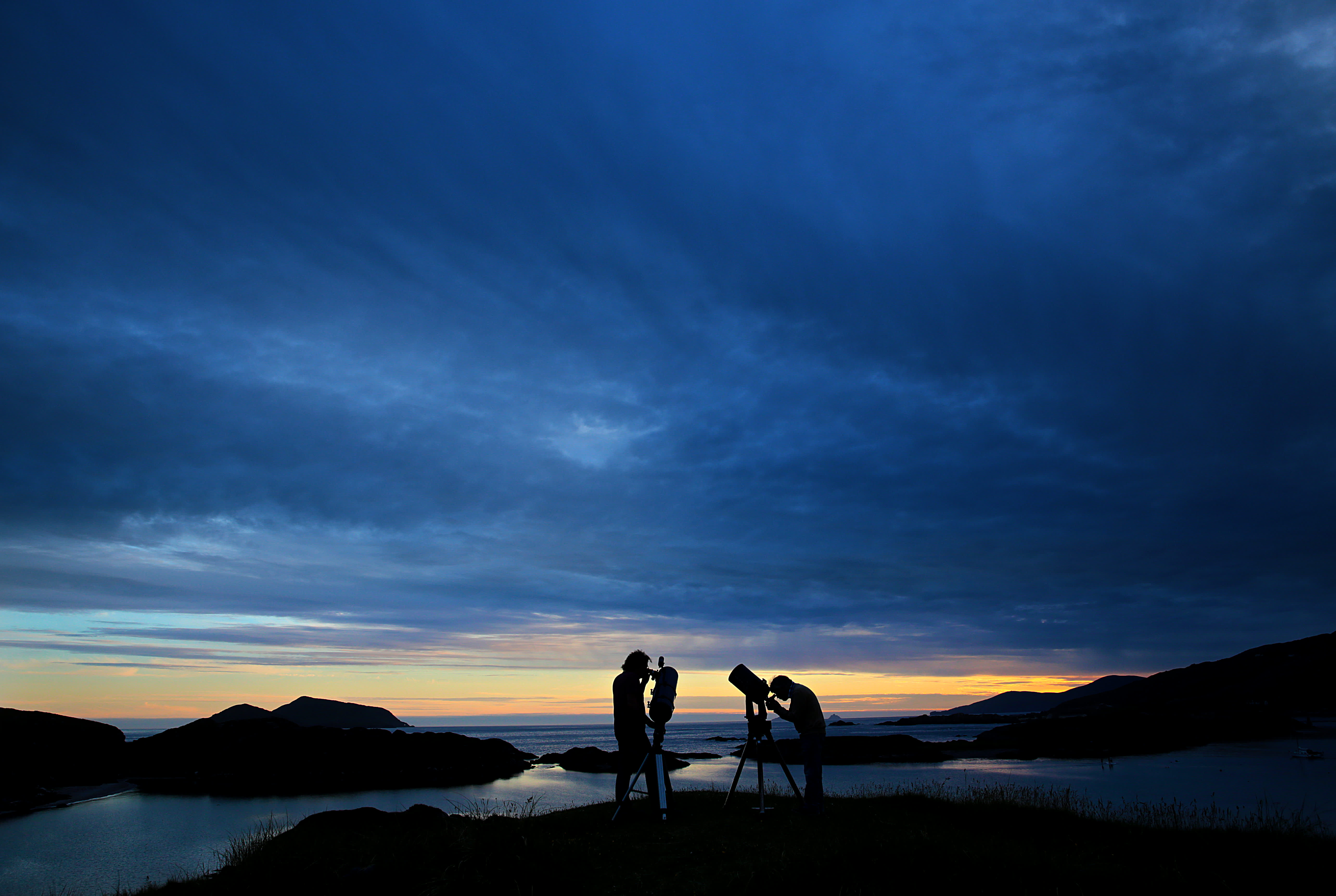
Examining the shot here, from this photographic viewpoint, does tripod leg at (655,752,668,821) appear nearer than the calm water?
Yes

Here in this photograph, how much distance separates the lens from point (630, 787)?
1192 cm

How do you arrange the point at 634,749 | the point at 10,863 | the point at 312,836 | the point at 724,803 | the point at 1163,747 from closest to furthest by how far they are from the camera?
1. the point at 312,836
2. the point at 634,749
3. the point at 724,803
4. the point at 10,863
5. the point at 1163,747

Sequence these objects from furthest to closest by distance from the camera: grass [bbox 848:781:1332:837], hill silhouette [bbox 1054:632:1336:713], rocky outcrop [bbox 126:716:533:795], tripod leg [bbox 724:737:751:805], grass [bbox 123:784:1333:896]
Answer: hill silhouette [bbox 1054:632:1336:713] → rocky outcrop [bbox 126:716:533:795] → tripod leg [bbox 724:737:751:805] → grass [bbox 848:781:1332:837] → grass [bbox 123:784:1333:896]

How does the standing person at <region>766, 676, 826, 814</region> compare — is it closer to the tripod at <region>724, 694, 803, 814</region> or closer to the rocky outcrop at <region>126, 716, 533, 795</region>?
the tripod at <region>724, 694, 803, 814</region>

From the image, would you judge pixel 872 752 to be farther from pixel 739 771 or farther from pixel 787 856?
pixel 787 856

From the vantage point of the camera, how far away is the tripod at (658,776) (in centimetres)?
1173

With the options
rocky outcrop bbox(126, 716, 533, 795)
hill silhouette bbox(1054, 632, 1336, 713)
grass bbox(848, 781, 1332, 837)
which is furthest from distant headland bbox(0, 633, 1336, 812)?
hill silhouette bbox(1054, 632, 1336, 713)

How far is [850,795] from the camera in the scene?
16.4m

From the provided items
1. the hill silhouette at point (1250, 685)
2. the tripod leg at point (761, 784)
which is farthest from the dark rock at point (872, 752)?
the hill silhouette at point (1250, 685)

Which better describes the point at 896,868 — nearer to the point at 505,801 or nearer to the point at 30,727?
the point at 505,801

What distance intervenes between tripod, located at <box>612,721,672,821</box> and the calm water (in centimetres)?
867

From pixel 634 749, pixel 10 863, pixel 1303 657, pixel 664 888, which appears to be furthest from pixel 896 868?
pixel 1303 657

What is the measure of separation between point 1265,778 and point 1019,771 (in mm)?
12670

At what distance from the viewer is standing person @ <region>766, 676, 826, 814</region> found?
11.8 meters
